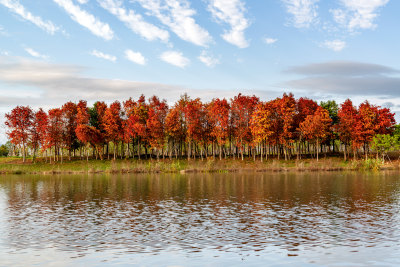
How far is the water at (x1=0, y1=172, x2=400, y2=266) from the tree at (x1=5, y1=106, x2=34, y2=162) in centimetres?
7022

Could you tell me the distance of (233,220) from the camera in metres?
26.9

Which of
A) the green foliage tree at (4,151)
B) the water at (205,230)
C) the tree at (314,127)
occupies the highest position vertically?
the tree at (314,127)

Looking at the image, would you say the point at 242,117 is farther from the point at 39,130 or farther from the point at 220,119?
the point at 39,130

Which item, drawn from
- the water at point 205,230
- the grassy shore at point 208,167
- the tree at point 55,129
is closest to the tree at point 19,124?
the tree at point 55,129

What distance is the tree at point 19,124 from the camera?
10506cm

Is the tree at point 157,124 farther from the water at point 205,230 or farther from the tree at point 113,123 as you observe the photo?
the water at point 205,230

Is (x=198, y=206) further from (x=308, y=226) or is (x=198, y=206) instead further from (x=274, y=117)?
(x=274, y=117)

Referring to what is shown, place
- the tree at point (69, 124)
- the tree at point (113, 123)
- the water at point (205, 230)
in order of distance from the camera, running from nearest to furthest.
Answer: the water at point (205, 230), the tree at point (113, 123), the tree at point (69, 124)

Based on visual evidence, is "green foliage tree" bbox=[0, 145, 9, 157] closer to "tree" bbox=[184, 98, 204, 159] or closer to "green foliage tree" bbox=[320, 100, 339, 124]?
"tree" bbox=[184, 98, 204, 159]

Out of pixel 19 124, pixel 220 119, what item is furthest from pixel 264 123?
pixel 19 124

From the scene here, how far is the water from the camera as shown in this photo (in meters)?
17.7

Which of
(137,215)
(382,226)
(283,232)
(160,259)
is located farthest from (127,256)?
(382,226)

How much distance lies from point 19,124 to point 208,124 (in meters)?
53.5

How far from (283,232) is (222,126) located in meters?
79.6
